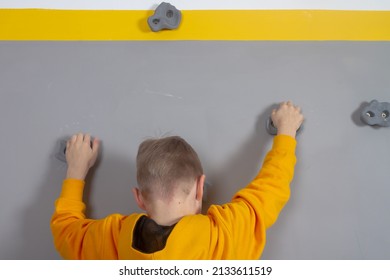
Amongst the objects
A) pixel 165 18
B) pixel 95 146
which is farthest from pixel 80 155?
pixel 165 18

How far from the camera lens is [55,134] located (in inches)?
35.7

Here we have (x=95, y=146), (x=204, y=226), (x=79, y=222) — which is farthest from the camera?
(x=95, y=146)

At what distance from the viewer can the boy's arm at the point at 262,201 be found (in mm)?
701

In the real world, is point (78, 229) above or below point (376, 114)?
below

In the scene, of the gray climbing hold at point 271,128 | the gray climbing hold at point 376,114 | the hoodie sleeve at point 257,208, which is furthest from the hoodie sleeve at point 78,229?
the gray climbing hold at point 376,114

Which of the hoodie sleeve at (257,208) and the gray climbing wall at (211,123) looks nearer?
the hoodie sleeve at (257,208)

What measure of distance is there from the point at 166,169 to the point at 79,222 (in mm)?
224

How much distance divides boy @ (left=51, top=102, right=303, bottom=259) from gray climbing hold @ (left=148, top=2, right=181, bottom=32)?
325 mm

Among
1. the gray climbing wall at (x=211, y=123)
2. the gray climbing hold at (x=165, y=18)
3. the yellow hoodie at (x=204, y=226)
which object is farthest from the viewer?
the gray climbing hold at (x=165, y=18)

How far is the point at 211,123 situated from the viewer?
2.91 feet

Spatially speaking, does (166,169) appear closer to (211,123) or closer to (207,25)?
(211,123)

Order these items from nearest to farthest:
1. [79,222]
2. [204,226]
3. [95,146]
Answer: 1. [204,226]
2. [79,222]
3. [95,146]

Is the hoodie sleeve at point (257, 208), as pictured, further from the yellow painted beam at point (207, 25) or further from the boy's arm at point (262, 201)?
the yellow painted beam at point (207, 25)

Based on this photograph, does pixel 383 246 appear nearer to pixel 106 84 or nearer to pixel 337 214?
pixel 337 214
